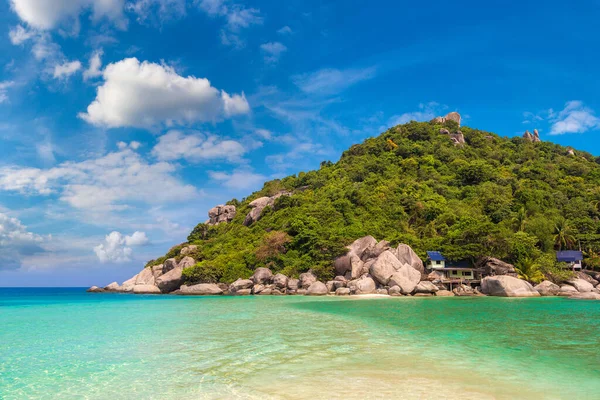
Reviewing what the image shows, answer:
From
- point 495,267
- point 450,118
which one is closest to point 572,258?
point 495,267

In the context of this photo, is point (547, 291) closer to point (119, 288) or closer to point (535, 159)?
point (535, 159)

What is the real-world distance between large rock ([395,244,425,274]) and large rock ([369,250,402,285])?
66.2 inches

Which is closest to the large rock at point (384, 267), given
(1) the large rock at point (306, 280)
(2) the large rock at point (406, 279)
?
(2) the large rock at point (406, 279)

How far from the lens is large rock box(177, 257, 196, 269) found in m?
46.2

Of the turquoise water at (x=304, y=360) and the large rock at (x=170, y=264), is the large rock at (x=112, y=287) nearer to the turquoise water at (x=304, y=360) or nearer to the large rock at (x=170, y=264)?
the large rock at (x=170, y=264)

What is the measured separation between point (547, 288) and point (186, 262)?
38216mm

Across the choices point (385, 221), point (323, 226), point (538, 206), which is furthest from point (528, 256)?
point (323, 226)

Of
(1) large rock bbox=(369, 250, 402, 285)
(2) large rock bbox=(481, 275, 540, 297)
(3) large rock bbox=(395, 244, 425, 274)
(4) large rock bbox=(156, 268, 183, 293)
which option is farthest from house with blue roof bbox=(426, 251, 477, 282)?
(4) large rock bbox=(156, 268, 183, 293)

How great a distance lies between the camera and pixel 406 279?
32.9 meters

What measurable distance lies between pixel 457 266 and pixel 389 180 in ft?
67.3

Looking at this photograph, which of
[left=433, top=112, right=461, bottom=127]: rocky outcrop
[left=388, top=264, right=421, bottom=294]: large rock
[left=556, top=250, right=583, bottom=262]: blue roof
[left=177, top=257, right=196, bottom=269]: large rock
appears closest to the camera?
[left=388, top=264, right=421, bottom=294]: large rock

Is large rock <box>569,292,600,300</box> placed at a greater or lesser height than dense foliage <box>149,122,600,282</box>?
lesser

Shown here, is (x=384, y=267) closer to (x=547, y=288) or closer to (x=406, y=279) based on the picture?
(x=406, y=279)

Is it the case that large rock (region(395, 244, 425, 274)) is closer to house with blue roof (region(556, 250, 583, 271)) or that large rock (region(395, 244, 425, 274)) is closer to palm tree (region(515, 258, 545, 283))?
palm tree (region(515, 258, 545, 283))
